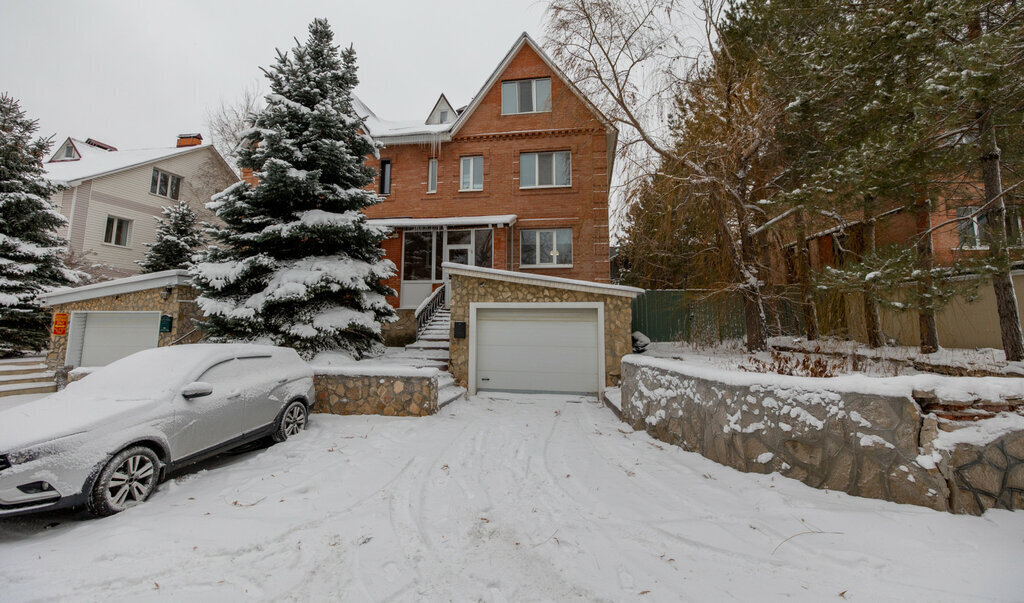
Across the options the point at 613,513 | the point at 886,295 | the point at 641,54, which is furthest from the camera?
the point at 641,54

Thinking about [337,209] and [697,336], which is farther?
[697,336]

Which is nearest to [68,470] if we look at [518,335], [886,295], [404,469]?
[404,469]

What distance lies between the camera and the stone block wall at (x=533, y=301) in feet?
29.1

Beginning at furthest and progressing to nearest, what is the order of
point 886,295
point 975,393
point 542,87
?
point 542,87 → point 886,295 → point 975,393

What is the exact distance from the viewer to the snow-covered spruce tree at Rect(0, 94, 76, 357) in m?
11.5

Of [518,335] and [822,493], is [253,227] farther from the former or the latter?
[822,493]

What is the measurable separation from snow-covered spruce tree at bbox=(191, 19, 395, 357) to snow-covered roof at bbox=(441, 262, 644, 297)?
1.97m

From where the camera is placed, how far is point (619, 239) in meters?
13.0

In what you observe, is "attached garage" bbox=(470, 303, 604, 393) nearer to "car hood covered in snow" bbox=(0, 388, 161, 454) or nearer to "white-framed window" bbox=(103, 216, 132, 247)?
"car hood covered in snow" bbox=(0, 388, 161, 454)

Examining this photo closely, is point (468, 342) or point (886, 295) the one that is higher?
point (886, 295)

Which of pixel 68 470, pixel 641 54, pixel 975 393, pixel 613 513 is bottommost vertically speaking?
pixel 613 513

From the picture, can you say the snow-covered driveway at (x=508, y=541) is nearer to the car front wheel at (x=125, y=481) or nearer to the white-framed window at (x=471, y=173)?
the car front wheel at (x=125, y=481)

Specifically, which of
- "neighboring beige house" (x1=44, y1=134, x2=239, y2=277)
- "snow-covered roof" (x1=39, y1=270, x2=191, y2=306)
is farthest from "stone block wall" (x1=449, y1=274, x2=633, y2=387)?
"neighboring beige house" (x1=44, y1=134, x2=239, y2=277)

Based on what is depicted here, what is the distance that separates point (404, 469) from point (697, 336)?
9.20m
